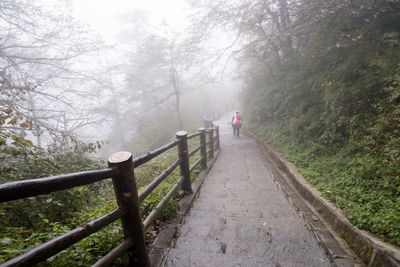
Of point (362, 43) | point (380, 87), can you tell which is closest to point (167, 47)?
point (362, 43)

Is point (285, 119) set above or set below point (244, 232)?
above

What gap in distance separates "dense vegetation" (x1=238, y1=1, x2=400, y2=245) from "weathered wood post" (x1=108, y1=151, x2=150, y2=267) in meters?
2.73

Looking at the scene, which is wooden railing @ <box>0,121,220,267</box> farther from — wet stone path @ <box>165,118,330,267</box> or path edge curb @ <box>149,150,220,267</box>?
wet stone path @ <box>165,118,330,267</box>

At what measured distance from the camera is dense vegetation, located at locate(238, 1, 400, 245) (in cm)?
299

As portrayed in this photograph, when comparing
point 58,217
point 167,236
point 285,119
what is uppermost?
point 285,119

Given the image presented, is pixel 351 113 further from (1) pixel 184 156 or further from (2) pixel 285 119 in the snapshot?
(1) pixel 184 156

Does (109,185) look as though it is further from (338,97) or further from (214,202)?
(338,97)

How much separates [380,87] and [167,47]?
14515 millimetres

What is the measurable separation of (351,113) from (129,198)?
5851 millimetres

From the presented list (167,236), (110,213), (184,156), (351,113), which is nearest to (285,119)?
(351,113)

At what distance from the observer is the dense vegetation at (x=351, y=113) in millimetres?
2992

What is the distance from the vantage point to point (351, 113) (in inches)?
201

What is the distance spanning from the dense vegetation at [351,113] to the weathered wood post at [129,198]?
2729mm

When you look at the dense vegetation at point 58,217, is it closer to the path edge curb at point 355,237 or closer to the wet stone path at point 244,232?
the wet stone path at point 244,232
